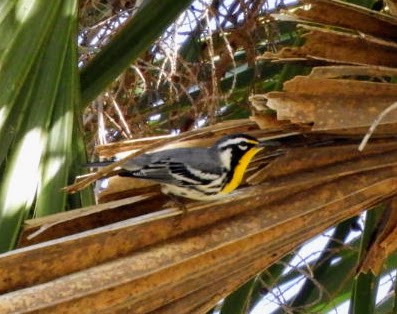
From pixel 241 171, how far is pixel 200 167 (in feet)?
0.46

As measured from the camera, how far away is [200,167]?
2182mm

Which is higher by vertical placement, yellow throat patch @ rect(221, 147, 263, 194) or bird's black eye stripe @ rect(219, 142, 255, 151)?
bird's black eye stripe @ rect(219, 142, 255, 151)

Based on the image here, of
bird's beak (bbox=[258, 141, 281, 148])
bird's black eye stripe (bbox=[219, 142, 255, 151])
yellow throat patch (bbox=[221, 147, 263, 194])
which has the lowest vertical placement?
yellow throat patch (bbox=[221, 147, 263, 194])

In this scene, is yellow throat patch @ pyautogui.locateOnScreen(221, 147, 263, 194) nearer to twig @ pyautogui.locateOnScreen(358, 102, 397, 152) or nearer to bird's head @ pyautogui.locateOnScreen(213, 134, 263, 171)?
bird's head @ pyautogui.locateOnScreen(213, 134, 263, 171)

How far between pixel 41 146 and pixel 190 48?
51.3 inches

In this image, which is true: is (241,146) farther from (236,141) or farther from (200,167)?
(200,167)

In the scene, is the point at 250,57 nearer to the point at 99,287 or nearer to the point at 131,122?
the point at 131,122

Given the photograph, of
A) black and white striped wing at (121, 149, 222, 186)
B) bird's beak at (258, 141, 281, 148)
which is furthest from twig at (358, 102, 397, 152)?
black and white striped wing at (121, 149, 222, 186)

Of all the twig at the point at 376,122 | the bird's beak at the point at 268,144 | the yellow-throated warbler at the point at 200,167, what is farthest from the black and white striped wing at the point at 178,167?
the twig at the point at 376,122

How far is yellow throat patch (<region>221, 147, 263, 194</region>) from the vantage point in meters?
2.04

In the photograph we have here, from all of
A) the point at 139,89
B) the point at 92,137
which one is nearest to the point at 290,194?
the point at 92,137

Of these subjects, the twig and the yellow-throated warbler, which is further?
the yellow-throated warbler

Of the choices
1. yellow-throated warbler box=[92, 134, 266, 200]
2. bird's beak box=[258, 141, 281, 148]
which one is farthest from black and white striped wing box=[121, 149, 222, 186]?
bird's beak box=[258, 141, 281, 148]

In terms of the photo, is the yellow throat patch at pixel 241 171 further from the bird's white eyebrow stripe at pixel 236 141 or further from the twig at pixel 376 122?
the twig at pixel 376 122
